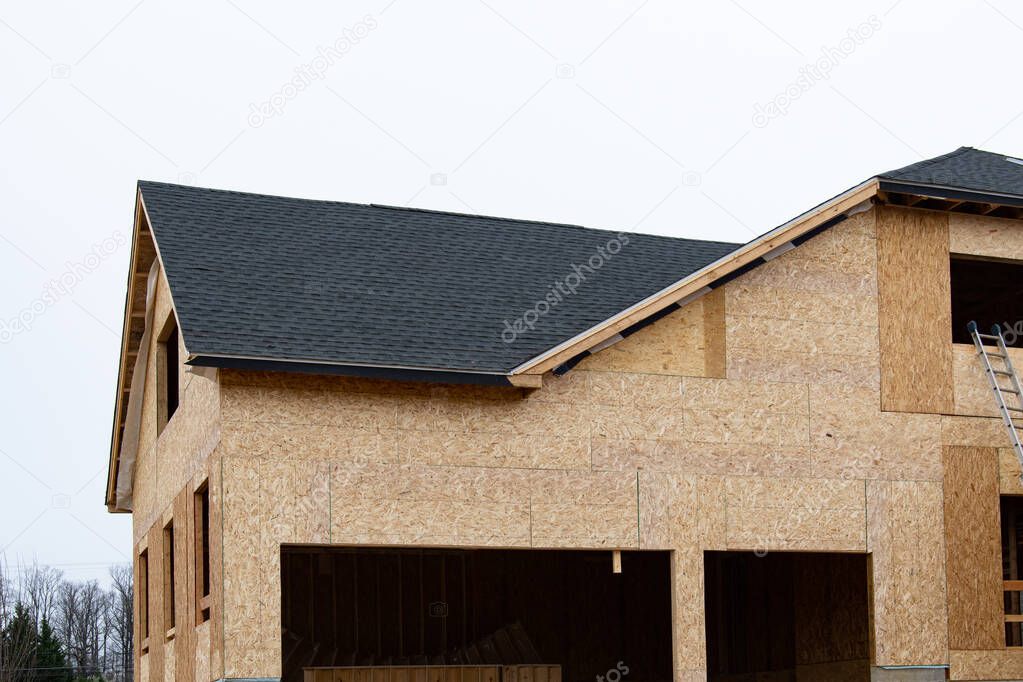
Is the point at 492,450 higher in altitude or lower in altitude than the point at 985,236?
lower

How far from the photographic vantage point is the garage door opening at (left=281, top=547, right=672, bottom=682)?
1981cm

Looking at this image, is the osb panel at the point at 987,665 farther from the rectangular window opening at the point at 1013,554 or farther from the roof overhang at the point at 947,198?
the roof overhang at the point at 947,198

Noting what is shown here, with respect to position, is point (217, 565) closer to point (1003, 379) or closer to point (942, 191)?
point (942, 191)

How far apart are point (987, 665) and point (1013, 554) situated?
2243 millimetres

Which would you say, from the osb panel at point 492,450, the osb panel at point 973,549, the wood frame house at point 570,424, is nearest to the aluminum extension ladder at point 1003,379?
the wood frame house at point 570,424

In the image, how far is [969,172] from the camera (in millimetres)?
18141

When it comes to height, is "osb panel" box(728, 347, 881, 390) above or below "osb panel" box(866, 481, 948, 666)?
above

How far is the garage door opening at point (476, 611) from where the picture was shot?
65.0 feet

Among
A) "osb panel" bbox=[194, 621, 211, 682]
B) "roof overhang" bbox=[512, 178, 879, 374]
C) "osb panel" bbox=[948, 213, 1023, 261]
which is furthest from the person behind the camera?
"osb panel" bbox=[948, 213, 1023, 261]

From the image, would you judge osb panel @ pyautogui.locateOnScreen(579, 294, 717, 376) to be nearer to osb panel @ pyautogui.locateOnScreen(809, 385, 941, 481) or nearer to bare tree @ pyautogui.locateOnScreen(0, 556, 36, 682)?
osb panel @ pyautogui.locateOnScreen(809, 385, 941, 481)

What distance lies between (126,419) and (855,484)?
499 inches

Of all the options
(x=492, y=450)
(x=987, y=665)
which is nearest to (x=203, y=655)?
(x=492, y=450)

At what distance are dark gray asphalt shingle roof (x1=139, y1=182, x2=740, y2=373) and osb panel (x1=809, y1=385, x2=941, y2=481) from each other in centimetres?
300

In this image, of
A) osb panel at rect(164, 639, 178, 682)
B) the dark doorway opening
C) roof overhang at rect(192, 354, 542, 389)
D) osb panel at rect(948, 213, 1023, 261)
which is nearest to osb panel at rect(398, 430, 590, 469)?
roof overhang at rect(192, 354, 542, 389)
